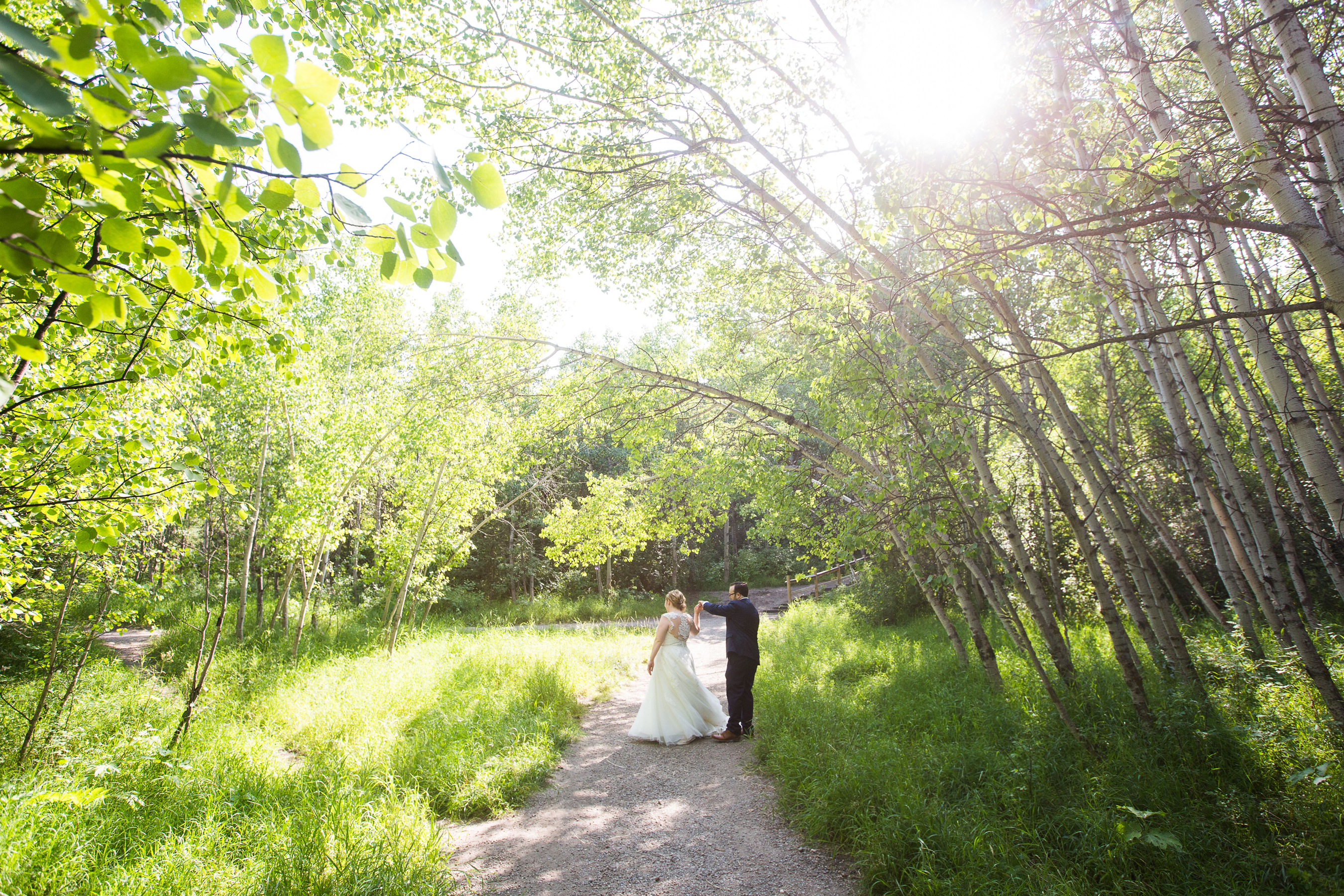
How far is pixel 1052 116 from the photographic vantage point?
3.58 m

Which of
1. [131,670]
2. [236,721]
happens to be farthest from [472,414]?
[131,670]

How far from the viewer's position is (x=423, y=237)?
111 centimetres

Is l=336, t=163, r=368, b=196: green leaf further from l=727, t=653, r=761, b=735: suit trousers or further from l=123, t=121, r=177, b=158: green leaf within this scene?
l=727, t=653, r=761, b=735: suit trousers

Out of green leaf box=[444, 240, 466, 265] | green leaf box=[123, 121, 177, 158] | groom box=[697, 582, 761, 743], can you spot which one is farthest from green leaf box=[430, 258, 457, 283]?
groom box=[697, 582, 761, 743]

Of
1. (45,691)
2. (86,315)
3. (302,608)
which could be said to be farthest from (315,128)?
(302,608)

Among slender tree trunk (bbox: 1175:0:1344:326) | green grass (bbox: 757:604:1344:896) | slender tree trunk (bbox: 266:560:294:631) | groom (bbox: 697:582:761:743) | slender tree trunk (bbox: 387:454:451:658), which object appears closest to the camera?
slender tree trunk (bbox: 1175:0:1344:326)

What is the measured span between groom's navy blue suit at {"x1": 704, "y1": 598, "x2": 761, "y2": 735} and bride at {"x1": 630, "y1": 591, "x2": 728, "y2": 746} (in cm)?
29

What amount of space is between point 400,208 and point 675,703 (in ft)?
20.1

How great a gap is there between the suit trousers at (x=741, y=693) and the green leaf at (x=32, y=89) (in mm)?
6242

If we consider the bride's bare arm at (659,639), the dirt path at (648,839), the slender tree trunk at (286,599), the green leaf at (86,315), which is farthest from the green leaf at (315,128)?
the slender tree trunk at (286,599)

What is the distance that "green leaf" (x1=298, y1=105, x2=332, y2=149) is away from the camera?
92 centimetres

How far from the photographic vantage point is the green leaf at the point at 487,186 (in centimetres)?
107

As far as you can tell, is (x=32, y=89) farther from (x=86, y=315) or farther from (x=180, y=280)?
(x=86, y=315)

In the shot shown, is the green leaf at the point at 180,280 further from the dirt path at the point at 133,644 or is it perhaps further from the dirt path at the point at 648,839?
Result: the dirt path at the point at 133,644
